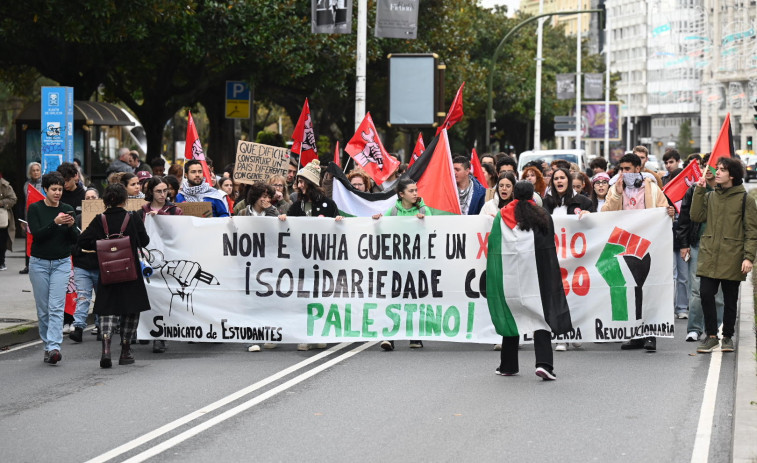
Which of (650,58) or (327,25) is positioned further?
(650,58)

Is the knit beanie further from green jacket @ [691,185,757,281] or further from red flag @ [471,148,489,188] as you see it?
green jacket @ [691,185,757,281]

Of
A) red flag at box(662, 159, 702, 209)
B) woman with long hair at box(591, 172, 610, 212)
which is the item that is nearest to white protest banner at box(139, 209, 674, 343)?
woman with long hair at box(591, 172, 610, 212)

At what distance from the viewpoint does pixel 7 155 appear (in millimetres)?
28531

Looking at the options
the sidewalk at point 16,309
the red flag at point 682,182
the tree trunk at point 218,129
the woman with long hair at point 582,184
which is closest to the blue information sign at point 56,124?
the sidewalk at point 16,309

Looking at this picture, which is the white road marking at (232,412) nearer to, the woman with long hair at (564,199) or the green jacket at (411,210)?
the green jacket at (411,210)

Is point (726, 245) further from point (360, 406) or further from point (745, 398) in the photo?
point (360, 406)

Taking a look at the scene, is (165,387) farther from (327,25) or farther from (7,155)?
(7,155)

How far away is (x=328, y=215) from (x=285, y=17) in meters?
16.9

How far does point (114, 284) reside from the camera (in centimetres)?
1047

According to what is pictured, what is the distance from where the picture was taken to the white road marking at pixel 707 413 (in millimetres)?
7117

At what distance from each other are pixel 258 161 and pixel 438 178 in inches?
117

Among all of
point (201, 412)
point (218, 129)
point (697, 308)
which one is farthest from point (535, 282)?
point (218, 129)

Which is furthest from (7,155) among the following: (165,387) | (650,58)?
(650,58)

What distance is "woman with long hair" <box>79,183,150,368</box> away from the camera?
1043 centimetres
